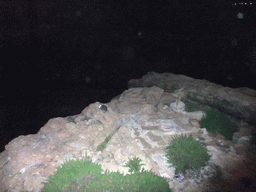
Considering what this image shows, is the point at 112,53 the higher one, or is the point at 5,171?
the point at 112,53

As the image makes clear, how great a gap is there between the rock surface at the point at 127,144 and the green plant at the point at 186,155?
175 mm

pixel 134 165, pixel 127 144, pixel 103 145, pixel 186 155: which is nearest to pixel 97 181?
pixel 134 165

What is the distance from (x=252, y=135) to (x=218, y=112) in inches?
52.1

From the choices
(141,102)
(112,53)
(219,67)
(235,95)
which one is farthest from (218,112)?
(112,53)

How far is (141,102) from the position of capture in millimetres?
7086

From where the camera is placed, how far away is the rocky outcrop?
582 centimetres

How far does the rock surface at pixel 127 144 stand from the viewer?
13.0 feet

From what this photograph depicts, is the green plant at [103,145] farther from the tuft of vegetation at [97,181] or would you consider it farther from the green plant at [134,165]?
the green plant at [134,165]

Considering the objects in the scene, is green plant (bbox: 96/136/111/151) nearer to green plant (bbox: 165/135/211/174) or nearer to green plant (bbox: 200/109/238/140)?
green plant (bbox: 165/135/211/174)

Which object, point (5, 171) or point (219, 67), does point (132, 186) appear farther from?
point (219, 67)

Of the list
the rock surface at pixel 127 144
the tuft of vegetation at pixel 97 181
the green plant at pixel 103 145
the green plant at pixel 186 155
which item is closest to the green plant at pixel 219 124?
the rock surface at pixel 127 144

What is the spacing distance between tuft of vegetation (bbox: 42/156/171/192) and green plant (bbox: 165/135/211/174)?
70 cm

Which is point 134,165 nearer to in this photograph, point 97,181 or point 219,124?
point 97,181

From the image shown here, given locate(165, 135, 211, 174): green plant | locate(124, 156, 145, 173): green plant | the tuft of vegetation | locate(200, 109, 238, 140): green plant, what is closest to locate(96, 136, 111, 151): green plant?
the tuft of vegetation
